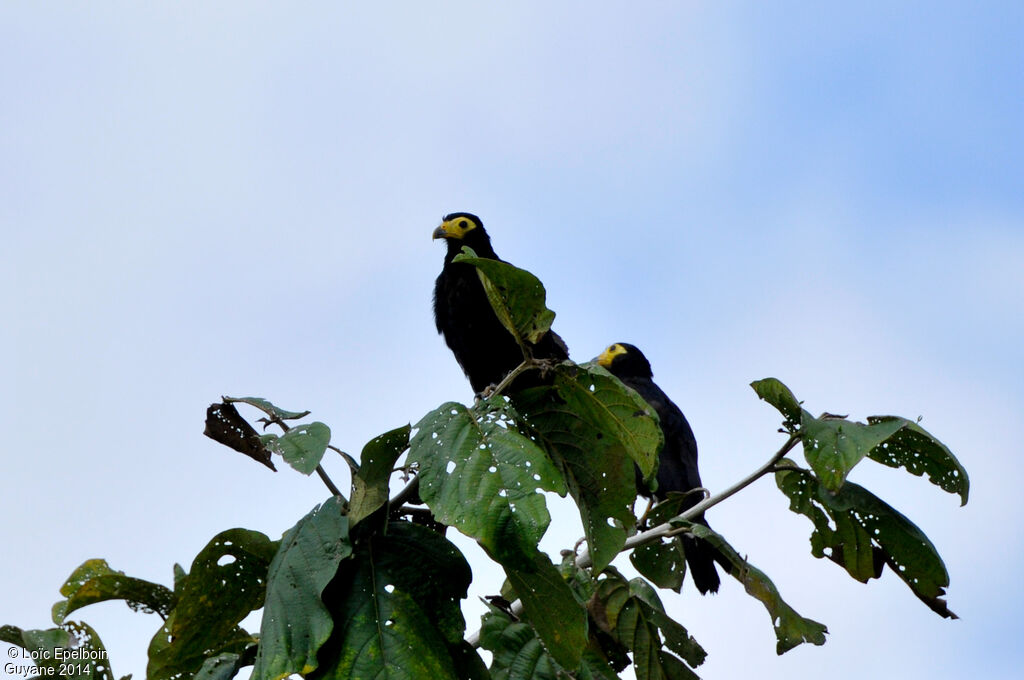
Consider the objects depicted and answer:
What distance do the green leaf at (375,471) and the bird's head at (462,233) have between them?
4.08 meters

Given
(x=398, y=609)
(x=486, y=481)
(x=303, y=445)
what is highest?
(x=303, y=445)

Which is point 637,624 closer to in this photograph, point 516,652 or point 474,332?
point 516,652

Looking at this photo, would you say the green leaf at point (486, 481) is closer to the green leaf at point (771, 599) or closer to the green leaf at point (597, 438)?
the green leaf at point (597, 438)

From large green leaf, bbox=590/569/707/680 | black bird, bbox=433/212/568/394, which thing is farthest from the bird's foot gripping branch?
A: black bird, bbox=433/212/568/394

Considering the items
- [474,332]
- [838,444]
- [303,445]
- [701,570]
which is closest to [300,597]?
[303,445]

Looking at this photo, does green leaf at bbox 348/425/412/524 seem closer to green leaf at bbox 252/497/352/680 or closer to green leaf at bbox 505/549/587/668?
green leaf at bbox 252/497/352/680

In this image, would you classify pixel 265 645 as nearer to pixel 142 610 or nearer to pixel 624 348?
pixel 142 610

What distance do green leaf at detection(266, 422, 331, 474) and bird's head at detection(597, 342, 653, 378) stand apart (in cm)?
689

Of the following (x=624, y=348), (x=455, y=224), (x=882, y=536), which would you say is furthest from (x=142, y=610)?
(x=624, y=348)

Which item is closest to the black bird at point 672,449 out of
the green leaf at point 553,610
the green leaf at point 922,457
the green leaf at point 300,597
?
the green leaf at point 922,457

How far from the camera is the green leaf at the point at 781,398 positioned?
9.10ft

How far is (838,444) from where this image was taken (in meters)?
2.57

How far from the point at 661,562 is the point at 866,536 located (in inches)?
33.6

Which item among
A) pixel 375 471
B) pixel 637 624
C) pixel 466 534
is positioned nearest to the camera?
pixel 466 534
